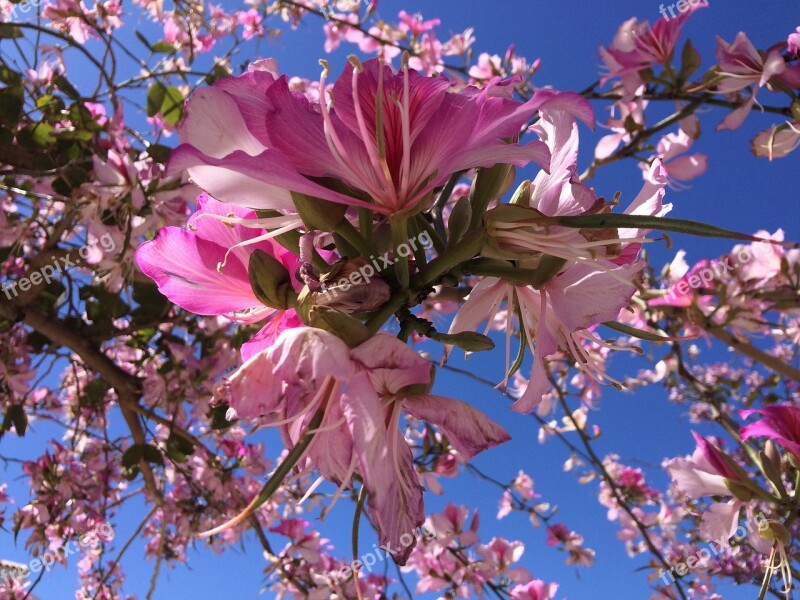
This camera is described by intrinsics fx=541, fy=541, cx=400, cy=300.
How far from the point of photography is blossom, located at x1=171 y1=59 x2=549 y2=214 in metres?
0.29

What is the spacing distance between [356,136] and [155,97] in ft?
3.80

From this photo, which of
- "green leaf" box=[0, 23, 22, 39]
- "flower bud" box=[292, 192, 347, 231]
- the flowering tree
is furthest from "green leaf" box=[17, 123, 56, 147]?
"flower bud" box=[292, 192, 347, 231]

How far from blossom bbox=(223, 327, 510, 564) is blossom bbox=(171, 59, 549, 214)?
90 mm

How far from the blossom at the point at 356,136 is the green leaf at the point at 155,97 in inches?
43.4

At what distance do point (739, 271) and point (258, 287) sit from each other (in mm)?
1450

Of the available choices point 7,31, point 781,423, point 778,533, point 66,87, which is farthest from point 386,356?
point 7,31

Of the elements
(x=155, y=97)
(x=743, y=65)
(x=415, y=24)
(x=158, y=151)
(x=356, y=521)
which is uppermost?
(x=415, y=24)

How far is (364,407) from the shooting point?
0.28 m

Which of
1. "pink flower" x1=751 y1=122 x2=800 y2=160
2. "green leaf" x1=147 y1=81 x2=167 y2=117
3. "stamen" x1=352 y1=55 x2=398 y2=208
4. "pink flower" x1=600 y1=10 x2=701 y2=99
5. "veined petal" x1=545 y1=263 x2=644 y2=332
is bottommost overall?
"veined petal" x1=545 y1=263 x2=644 y2=332

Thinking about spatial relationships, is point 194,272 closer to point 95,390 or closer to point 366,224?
point 366,224

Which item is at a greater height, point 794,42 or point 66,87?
point 66,87

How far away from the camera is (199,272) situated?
382 mm

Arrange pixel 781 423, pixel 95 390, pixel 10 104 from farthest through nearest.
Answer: pixel 95 390
pixel 10 104
pixel 781 423

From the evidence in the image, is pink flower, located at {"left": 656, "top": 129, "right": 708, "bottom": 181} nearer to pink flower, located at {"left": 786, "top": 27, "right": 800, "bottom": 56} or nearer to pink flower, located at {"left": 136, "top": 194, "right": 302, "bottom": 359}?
pink flower, located at {"left": 786, "top": 27, "right": 800, "bottom": 56}
